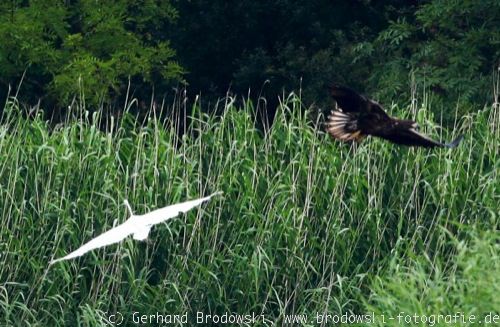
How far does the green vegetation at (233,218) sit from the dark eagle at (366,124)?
4.46ft

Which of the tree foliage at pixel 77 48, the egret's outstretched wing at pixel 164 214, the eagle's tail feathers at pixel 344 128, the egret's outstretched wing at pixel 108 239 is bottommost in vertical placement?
the tree foliage at pixel 77 48

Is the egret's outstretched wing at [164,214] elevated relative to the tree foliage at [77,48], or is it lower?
elevated

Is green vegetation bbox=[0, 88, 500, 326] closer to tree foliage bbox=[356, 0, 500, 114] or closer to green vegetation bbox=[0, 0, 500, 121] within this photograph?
green vegetation bbox=[0, 0, 500, 121]

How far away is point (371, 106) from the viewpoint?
841 centimetres

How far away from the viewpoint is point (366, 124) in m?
8.44

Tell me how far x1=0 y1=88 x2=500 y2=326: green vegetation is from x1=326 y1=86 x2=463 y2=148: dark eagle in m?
1.36

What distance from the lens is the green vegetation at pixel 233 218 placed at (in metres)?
9.87

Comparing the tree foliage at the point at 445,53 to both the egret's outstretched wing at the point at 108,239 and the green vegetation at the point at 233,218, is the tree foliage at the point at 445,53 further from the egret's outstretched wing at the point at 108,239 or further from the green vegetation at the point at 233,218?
the egret's outstretched wing at the point at 108,239

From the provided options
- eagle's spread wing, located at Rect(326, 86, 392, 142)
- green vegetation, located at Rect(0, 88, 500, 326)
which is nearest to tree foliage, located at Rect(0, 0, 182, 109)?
green vegetation, located at Rect(0, 88, 500, 326)

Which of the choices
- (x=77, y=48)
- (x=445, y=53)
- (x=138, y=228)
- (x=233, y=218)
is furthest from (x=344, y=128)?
(x=77, y=48)

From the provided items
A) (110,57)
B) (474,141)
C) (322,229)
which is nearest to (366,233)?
(322,229)

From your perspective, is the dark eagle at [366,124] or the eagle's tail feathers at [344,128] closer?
the dark eagle at [366,124]

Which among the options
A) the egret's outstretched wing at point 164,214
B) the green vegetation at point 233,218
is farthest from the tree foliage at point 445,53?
the egret's outstretched wing at point 164,214

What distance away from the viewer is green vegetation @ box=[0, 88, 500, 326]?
9.87m
